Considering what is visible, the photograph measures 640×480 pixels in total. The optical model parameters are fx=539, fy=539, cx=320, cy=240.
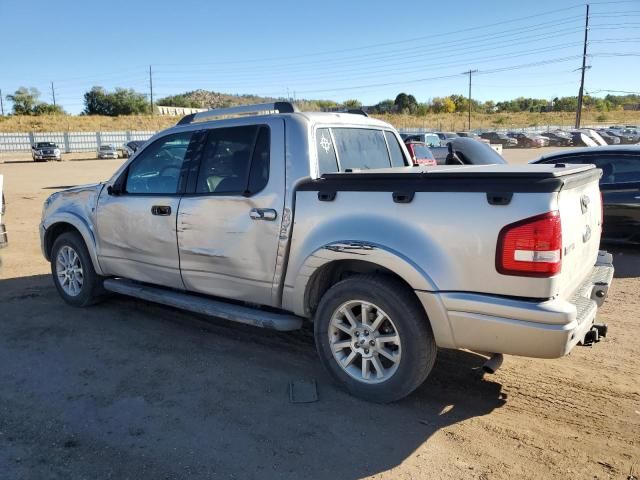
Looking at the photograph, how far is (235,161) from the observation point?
171 inches

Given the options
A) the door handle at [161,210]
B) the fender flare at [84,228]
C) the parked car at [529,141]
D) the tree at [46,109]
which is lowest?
the fender flare at [84,228]

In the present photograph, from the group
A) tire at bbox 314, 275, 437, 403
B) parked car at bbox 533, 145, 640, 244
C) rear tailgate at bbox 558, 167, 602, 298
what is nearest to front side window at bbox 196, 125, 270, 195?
tire at bbox 314, 275, 437, 403

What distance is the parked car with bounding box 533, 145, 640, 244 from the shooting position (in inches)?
304

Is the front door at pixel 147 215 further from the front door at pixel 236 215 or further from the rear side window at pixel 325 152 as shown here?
the rear side window at pixel 325 152

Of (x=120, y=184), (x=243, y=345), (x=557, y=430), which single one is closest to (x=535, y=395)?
(x=557, y=430)

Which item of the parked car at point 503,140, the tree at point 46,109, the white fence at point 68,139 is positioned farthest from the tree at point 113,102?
the parked car at point 503,140

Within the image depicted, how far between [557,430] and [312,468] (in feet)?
5.00

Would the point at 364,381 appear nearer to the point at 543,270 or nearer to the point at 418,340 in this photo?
the point at 418,340

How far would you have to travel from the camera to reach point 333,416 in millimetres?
3486

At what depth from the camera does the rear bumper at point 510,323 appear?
2.95 m

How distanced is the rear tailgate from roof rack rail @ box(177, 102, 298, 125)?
7.01ft

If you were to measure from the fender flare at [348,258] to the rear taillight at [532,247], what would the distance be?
48 centimetres

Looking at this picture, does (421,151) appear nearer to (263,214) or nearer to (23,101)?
(263,214)

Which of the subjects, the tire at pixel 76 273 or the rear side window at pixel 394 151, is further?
the tire at pixel 76 273
